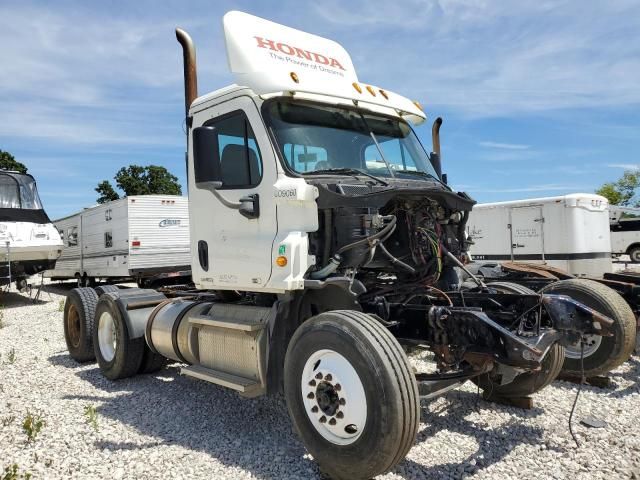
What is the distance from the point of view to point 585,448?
4043mm

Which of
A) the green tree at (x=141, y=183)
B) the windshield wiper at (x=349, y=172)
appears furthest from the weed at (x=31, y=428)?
the green tree at (x=141, y=183)

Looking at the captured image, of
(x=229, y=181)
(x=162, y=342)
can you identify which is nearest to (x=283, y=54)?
(x=229, y=181)

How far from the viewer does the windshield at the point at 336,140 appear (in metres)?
4.34

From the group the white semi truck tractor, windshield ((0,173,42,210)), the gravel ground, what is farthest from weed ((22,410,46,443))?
windshield ((0,173,42,210))

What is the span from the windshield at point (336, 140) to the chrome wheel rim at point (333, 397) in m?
1.53

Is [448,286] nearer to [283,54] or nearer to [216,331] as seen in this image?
[216,331]

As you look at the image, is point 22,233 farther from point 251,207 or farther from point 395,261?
point 395,261

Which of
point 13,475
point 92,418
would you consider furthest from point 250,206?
point 13,475

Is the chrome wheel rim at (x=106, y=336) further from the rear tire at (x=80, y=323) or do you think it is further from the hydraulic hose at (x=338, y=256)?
the hydraulic hose at (x=338, y=256)

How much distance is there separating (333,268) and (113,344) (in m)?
3.88

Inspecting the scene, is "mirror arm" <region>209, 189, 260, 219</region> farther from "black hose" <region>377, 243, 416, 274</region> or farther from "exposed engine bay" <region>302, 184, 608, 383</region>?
"black hose" <region>377, 243, 416, 274</region>

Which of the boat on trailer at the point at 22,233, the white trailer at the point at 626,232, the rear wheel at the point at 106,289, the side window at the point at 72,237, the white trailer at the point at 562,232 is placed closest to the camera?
the rear wheel at the point at 106,289

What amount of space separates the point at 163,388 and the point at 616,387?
4853 mm

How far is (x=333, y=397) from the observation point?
3.55 meters
